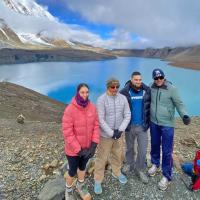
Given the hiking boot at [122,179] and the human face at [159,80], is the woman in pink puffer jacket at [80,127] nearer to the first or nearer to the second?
the hiking boot at [122,179]

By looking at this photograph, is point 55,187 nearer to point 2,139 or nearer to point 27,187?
point 27,187

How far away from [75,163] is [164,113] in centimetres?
189

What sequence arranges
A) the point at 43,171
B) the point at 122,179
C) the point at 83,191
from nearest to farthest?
the point at 83,191
the point at 122,179
the point at 43,171

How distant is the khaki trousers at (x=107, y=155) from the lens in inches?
224

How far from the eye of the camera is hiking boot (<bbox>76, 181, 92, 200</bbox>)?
5.74 meters

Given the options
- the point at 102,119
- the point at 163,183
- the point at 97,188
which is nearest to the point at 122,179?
the point at 97,188

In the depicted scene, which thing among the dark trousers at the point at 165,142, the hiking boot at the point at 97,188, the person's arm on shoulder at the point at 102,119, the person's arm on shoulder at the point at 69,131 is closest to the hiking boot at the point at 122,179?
the hiking boot at the point at 97,188

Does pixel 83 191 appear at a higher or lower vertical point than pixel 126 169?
lower

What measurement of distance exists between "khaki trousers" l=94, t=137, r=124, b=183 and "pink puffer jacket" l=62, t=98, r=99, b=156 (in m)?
0.51

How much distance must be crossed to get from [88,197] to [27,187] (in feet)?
5.86

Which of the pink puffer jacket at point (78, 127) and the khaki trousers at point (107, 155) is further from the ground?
the pink puffer jacket at point (78, 127)

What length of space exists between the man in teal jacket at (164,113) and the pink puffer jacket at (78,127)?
125cm

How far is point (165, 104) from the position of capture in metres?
5.68

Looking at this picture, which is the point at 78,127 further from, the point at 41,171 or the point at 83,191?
the point at 41,171
